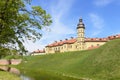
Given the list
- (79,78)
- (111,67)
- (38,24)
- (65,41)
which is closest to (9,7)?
(38,24)

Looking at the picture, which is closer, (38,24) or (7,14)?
(7,14)

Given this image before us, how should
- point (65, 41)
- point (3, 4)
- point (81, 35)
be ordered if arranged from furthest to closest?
point (65, 41) < point (81, 35) < point (3, 4)

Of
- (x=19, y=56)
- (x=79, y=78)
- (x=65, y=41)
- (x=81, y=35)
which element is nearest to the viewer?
(x=19, y=56)

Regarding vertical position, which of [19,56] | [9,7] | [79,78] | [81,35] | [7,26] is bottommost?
[79,78]

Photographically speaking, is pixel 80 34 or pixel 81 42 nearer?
pixel 80 34

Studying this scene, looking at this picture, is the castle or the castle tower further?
the castle

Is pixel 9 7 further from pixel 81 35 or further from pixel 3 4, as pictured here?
pixel 81 35

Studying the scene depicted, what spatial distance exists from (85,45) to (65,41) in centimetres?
2013

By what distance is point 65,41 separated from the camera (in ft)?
617

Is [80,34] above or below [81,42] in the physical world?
above

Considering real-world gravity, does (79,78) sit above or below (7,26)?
below

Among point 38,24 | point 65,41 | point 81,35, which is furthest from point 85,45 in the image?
point 38,24

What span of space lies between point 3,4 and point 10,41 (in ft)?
19.6

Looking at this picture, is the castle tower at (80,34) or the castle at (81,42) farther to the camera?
the castle at (81,42)
